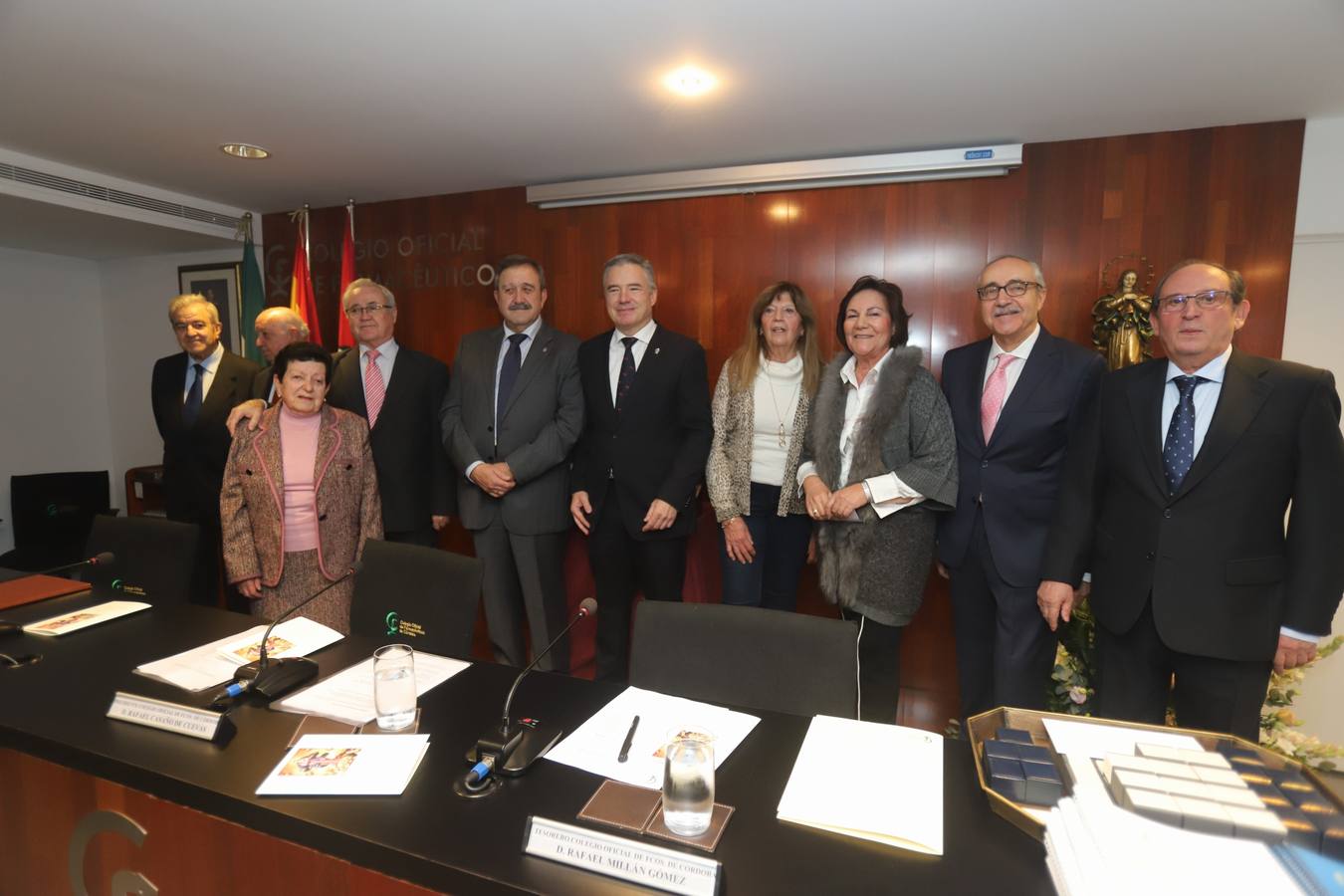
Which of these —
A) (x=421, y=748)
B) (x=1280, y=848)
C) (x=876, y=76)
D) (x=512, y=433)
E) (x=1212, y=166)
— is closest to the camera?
(x=1280, y=848)

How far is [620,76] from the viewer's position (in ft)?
7.72

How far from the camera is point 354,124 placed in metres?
2.81

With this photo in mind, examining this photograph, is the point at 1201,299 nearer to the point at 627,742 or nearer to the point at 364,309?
the point at 627,742

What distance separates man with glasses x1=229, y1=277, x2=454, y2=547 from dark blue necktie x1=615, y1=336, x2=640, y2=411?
3.03 feet

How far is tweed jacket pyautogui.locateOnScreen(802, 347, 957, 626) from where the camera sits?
2.30 metres

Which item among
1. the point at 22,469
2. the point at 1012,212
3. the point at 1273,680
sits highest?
the point at 1012,212

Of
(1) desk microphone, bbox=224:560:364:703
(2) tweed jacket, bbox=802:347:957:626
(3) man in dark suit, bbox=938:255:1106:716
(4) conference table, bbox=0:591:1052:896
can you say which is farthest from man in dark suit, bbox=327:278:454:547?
(3) man in dark suit, bbox=938:255:1106:716

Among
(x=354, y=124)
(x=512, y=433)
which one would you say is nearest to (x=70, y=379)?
(x=354, y=124)

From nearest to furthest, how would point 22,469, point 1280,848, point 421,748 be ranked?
point 1280,848
point 421,748
point 22,469

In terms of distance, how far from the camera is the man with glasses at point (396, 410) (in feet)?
10.1

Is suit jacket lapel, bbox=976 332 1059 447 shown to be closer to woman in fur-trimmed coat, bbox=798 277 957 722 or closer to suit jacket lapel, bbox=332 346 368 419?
woman in fur-trimmed coat, bbox=798 277 957 722

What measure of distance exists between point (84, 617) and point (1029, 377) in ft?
9.38

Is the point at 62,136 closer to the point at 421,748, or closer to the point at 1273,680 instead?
the point at 421,748

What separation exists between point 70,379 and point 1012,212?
6221mm
